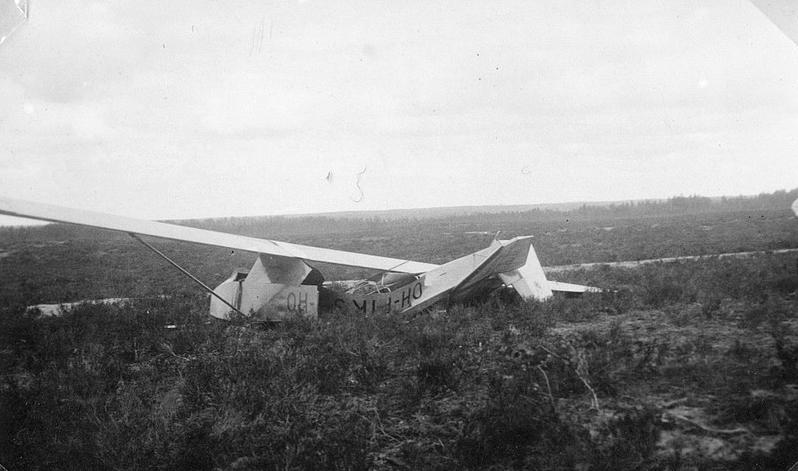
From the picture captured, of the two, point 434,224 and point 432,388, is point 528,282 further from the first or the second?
point 434,224

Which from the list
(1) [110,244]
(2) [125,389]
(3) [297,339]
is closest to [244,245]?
(3) [297,339]

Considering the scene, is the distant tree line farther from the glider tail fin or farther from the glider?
the glider tail fin

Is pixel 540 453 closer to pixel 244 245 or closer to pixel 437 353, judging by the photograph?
pixel 437 353

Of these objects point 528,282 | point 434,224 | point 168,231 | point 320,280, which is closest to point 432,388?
point 528,282

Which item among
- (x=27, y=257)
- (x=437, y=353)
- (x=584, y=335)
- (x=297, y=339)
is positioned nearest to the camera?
(x=437, y=353)

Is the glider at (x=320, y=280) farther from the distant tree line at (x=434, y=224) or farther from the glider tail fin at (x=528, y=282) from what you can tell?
the distant tree line at (x=434, y=224)

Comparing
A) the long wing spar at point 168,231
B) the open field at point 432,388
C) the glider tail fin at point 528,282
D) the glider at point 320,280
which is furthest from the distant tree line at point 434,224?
the open field at point 432,388
